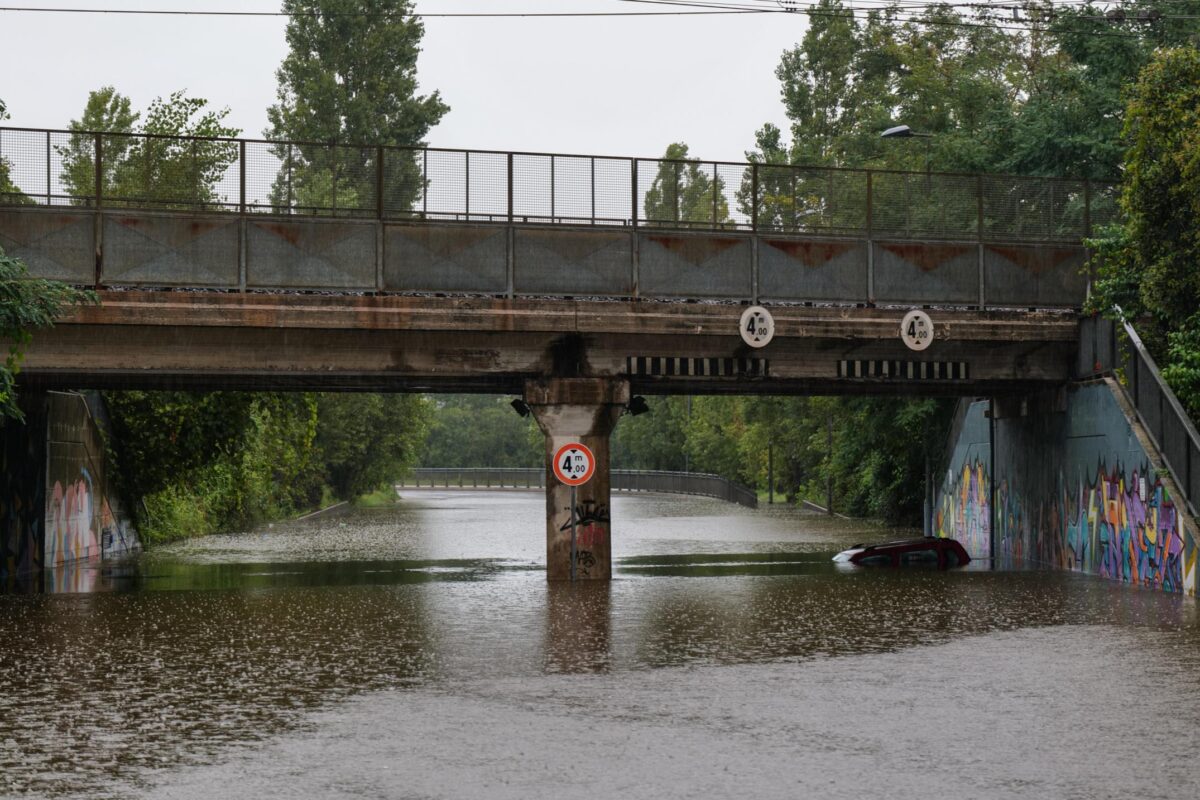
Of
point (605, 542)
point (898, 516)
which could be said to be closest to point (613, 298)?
point (605, 542)

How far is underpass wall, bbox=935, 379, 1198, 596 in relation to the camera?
83.5ft

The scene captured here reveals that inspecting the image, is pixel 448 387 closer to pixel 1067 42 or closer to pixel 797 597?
pixel 797 597

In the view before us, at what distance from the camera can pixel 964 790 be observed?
9742 millimetres

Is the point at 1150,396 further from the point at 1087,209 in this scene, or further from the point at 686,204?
the point at 686,204

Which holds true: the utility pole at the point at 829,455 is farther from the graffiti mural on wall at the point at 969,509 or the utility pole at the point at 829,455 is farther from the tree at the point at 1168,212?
the tree at the point at 1168,212

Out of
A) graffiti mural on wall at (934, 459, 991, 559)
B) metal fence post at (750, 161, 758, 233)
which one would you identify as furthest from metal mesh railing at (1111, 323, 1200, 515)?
graffiti mural on wall at (934, 459, 991, 559)

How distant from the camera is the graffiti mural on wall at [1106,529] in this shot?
82.7ft

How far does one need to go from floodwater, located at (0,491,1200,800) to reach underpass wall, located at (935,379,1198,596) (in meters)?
0.88

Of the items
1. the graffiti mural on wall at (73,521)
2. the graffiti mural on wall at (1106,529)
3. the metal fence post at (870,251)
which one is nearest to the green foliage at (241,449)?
the graffiti mural on wall at (73,521)

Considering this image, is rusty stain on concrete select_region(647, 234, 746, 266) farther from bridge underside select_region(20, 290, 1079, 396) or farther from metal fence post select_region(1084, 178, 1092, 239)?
metal fence post select_region(1084, 178, 1092, 239)

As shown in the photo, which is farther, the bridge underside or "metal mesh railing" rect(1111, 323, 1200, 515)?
the bridge underside

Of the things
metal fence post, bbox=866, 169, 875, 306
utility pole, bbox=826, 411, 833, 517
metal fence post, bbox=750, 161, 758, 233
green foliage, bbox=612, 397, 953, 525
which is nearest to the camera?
metal fence post, bbox=750, 161, 758, 233

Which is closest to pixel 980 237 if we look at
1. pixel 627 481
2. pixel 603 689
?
pixel 603 689

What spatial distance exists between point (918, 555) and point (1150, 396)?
6544 mm
